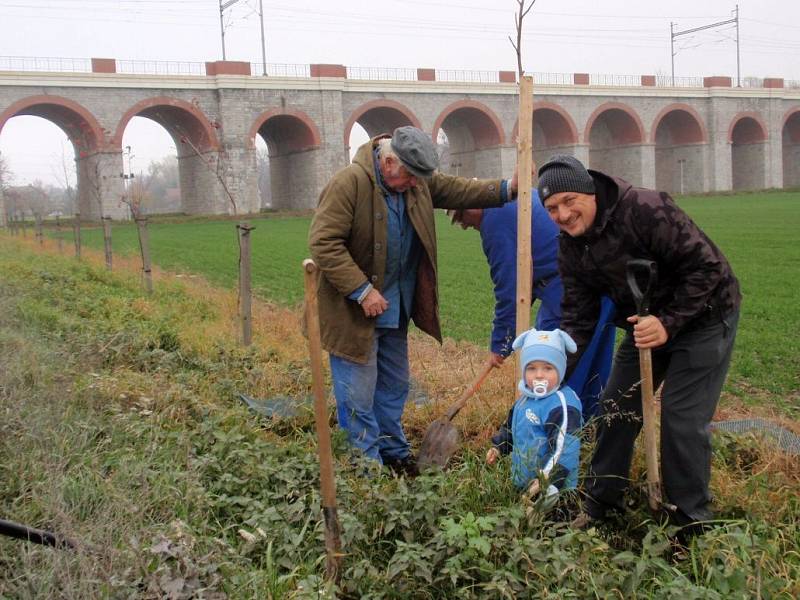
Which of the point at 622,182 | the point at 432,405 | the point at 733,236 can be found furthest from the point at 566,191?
the point at 733,236

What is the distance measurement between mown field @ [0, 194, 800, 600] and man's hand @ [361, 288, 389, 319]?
0.70m

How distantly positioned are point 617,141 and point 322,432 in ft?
182

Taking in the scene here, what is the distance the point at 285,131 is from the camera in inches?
1788

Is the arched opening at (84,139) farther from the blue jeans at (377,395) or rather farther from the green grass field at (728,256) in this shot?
the blue jeans at (377,395)

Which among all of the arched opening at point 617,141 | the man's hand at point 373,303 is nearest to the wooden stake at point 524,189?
the man's hand at point 373,303

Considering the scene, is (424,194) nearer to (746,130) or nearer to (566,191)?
(566,191)

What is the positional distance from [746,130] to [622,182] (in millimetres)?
61492

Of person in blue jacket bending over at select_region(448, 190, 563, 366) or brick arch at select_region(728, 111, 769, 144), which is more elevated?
brick arch at select_region(728, 111, 769, 144)

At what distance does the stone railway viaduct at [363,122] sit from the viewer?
126 ft

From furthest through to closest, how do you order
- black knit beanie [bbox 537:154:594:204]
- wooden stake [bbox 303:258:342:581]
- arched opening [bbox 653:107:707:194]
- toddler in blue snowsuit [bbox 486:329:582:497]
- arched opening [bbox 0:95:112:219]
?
arched opening [bbox 653:107:707:194] → arched opening [bbox 0:95:112:219] → toddler in blue snowsuit [bbox 486:329:582:497] → black knit beanie [bbox 537:154:594:204] → wooden stake [bbox 303:258:342:581]

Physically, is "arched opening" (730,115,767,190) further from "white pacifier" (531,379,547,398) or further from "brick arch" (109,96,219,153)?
"white pacifier" (531,379,547,398)

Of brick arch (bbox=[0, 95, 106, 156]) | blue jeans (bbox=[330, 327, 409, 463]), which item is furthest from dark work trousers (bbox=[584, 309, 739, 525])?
brick arch (bbox=[0, 95, 106, 156])

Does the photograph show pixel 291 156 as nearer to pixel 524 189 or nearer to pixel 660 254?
pixel 524 189

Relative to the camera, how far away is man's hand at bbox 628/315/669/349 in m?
2.97
